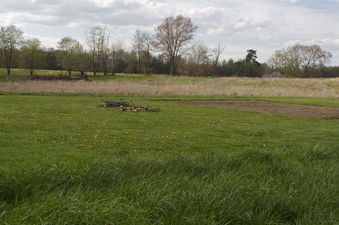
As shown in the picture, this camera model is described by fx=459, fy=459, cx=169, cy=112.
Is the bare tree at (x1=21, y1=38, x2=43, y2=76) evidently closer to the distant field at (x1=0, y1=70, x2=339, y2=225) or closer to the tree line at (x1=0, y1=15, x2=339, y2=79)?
the tree line at (x1=0, y1=15, x2=339, y2=79)

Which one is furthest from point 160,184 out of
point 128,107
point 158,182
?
point 128,107

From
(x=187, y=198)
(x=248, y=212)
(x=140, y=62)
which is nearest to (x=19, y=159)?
(x=187, y=198)

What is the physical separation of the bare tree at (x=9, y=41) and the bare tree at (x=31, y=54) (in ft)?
6.77

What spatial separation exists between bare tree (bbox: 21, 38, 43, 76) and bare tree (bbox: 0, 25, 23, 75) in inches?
81.3

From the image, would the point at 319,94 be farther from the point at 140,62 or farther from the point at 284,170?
the point at 140,62

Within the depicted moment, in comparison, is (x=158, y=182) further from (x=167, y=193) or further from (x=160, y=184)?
(x=167, y=193)

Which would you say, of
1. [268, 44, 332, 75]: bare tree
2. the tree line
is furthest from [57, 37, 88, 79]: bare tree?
[268, 44, 332, 75]: bare tree

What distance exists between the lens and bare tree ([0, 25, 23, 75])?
281 ft

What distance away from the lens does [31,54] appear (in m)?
88.9

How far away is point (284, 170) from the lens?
8938 mm

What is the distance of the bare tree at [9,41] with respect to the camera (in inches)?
3366

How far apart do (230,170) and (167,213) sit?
9.07 ft

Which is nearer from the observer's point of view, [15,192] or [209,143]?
[15,192]

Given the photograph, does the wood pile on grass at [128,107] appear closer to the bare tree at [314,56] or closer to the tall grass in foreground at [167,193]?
the tall grass in foreground at [167,193]
